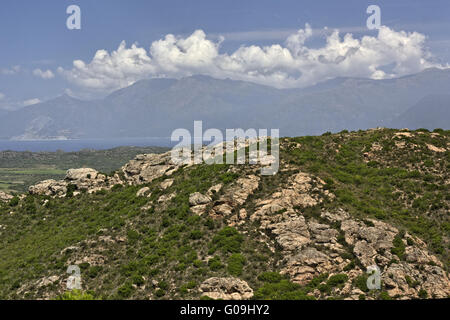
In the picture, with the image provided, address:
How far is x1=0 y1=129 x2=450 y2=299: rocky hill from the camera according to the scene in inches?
Answer: 1393

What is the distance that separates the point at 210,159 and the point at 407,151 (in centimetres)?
3369

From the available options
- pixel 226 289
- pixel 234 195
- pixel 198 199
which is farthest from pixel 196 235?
pixel 226 289

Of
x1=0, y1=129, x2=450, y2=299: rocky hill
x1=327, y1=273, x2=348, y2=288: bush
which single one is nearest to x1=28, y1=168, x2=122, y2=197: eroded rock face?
x1=0, y1=129, x2=450, y2=299: rocky hill

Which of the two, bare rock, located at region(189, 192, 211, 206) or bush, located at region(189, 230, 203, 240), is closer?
bush, located at region(189, 230, 203, 240)

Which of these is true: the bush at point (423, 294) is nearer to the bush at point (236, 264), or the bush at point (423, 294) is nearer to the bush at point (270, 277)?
the bush at point (270, 277)

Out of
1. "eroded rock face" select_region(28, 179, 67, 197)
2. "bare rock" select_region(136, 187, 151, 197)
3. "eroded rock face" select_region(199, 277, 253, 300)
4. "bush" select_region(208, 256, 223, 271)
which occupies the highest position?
"bare rock" select_region(136, 187, 151, 197)

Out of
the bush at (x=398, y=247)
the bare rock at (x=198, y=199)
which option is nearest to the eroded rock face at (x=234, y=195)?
the bare rock at (x=198, y=199)

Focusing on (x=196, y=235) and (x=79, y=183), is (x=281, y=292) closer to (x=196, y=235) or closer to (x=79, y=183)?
(x=196, y=235)

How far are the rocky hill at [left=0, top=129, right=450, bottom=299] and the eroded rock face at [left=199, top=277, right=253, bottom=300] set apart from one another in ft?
0.35

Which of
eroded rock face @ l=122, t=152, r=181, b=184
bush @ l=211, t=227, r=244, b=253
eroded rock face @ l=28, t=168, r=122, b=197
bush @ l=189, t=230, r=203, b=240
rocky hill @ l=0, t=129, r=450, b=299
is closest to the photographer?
rocky hill @ l=0, t=129, r=450, b=299

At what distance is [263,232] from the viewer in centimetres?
4184

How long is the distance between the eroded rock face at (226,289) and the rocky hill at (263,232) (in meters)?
0.11

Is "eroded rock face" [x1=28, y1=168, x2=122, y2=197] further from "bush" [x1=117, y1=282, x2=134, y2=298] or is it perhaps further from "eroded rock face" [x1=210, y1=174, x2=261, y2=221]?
"bush" [x1=117, y1=282, x2=134, y2=298]
